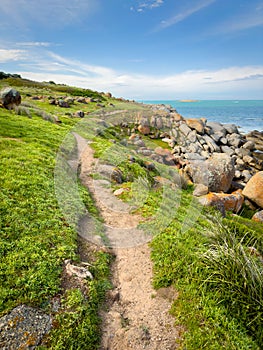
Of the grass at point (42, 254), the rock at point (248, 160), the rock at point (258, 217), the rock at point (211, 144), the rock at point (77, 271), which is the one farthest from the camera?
the rock at point (211, 144)

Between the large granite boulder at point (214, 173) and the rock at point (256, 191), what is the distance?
1.46 meters

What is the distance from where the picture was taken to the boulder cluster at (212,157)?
46.8ft

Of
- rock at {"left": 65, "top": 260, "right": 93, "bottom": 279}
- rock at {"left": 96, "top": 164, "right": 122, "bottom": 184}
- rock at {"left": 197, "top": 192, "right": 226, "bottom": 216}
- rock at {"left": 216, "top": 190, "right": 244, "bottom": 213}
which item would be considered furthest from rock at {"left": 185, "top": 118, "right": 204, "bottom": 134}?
rock at {"left": 65, "top": 260, "right": 93, "bottom": 279}

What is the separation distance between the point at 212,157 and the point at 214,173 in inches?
118

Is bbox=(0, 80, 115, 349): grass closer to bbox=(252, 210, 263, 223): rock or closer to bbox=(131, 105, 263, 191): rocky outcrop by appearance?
bbox=(252, 210, 263, 223): rock

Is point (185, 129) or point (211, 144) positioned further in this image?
point (185, 129)

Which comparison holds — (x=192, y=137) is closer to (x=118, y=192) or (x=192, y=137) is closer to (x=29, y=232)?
(x=118, y=192)

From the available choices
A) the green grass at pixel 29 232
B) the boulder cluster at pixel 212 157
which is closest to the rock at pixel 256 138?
the boulder cluster at pixel 212 157

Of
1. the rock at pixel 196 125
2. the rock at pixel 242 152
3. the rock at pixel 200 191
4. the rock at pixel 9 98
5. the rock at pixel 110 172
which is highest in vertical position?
the rock at pixel 9 98

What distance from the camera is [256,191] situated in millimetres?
14375

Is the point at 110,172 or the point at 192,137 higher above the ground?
the point at 110,172

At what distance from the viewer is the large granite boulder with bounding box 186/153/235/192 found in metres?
15.1

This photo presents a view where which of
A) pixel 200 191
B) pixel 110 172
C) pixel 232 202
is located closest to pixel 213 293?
pixel 110 172

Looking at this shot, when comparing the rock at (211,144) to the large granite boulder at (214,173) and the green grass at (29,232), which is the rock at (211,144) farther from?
the green grass at (29,232)
